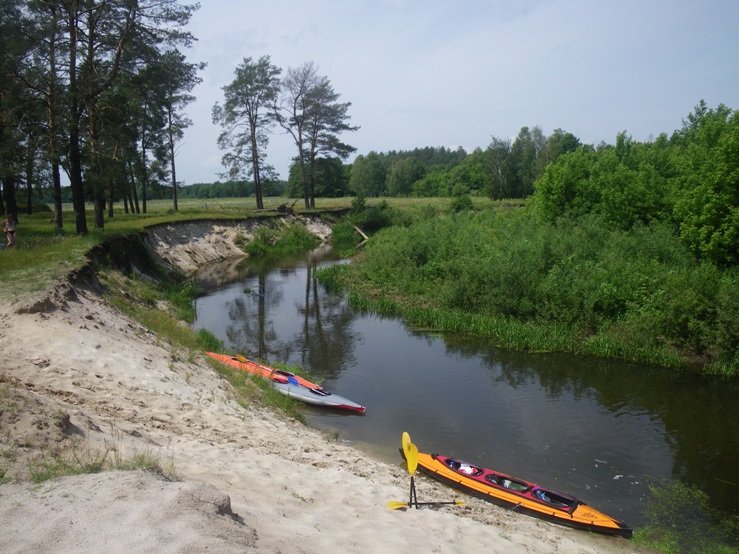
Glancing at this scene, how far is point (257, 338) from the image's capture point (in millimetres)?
20484

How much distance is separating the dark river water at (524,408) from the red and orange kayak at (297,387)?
0.26 m

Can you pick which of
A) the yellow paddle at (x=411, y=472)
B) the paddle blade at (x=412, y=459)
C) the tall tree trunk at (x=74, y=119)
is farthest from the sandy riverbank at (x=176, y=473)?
the tall tree trunk at (x=74, y=119)

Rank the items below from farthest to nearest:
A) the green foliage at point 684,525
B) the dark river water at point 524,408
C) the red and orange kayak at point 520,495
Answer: the dark river water at point 524,408 → the red and orange kayak at point 520,495 → the green foliage at point 684,525

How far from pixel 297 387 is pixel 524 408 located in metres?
6.05

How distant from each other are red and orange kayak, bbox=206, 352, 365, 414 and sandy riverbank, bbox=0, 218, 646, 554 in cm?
182

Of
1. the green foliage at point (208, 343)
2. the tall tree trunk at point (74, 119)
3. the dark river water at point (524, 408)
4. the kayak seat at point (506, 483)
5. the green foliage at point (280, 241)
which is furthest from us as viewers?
the green foliage at point (280, 241)

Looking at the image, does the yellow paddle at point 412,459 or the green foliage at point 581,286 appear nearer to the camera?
the yellow paddle at point 412,459

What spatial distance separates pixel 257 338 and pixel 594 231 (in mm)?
17210

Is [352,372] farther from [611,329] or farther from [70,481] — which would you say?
[70,481]

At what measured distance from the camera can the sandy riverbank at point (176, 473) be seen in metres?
4.57

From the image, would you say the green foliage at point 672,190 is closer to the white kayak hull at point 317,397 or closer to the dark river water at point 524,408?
the dark river water at point 524,408

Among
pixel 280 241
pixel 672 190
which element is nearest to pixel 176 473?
pixel 672 190

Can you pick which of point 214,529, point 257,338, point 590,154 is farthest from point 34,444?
point 590,154

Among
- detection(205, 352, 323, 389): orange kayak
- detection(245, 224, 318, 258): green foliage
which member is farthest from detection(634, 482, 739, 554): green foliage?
detection(245, 224, 318, 258): green foliage
